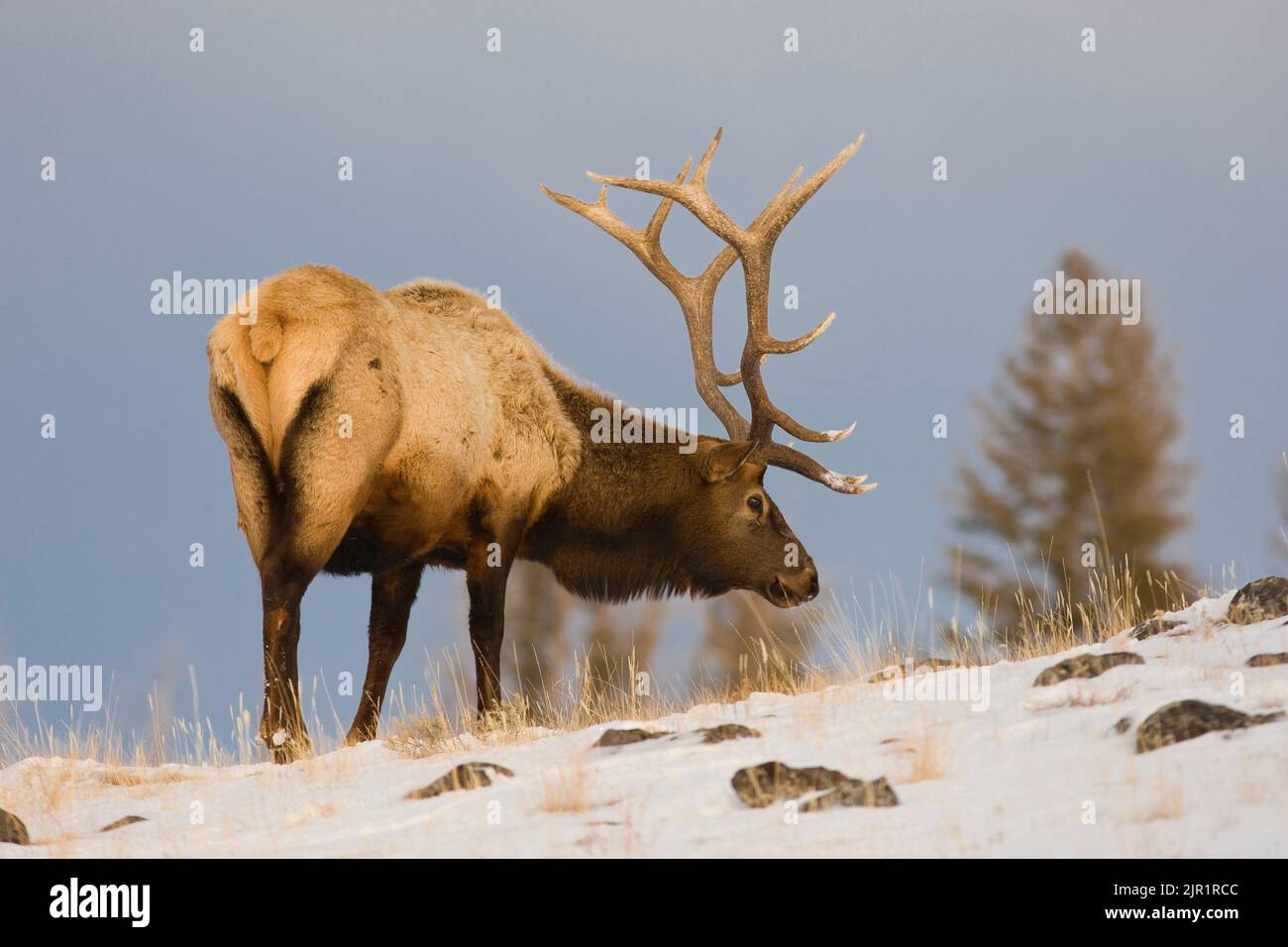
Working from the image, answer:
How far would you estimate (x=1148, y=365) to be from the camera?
23859 mm

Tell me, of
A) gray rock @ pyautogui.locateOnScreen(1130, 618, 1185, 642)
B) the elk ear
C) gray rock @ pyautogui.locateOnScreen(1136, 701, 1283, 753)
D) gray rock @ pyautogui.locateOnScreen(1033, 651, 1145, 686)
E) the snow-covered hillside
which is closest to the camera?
the snow-covered hillside

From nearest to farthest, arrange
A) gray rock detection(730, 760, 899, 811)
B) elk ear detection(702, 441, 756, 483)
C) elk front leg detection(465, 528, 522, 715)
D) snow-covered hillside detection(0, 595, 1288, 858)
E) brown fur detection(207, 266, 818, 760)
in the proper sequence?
snow-covered hillside detection(0, 595, 1288, 858) < gray rock detection(730, 760, 899, 811) < brown fur detection(207, 266, 818, 760) < elk front leg detection(465, 528, 522, 715) < elk ear detection(702, 441, 756, 483)

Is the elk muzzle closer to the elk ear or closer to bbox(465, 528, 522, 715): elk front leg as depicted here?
the elk ear

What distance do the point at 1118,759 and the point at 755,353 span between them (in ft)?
A: 19.6

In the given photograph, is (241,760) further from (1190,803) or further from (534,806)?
(1190,803)

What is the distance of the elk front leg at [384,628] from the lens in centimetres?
1007

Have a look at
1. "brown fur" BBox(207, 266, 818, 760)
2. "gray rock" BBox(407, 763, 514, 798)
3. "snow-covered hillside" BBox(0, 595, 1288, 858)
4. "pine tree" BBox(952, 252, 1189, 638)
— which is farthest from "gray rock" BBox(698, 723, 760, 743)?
"pine tree" BBox(952, 252, 1189, 638)

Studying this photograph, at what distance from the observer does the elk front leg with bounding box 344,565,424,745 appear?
10070 millimetres

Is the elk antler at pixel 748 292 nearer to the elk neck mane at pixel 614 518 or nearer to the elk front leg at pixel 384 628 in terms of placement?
the elk neck mane at pixel 614 518

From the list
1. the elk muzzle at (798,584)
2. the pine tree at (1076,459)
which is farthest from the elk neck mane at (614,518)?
the pine tree at (1076,459)

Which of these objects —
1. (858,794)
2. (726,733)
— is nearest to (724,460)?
(726,733)

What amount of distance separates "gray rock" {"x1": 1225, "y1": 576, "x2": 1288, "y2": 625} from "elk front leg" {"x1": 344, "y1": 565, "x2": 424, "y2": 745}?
5.19m

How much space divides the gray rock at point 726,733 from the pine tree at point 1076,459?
51.0 feet
